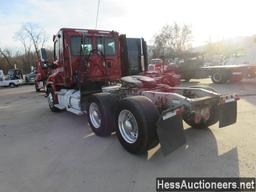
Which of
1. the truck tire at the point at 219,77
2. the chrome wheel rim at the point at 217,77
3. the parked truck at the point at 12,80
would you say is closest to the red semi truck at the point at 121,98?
the truck tire at the point at 219,77

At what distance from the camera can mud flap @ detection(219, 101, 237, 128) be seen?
183 inches

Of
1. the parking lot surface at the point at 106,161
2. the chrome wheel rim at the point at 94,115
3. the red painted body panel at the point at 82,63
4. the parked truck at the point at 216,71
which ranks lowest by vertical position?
the parking lot surface at the point at 106,161

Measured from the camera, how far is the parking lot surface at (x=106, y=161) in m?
3.51

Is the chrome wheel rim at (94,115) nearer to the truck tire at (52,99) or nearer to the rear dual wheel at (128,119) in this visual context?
the rear dual wheel at (128,119)

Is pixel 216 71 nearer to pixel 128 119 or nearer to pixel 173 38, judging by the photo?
pixel 128 119

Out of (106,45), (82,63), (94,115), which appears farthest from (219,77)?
(94,115)

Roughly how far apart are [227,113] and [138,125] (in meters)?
1.81

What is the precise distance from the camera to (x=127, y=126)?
4.59 meters

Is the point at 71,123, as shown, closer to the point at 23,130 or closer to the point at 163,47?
the point at 23,130

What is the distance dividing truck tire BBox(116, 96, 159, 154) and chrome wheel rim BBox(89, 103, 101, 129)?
1.05m

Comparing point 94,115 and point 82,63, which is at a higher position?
point 82,63

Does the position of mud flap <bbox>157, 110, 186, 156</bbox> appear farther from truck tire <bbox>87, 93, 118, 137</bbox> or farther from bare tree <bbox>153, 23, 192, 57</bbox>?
bare tree <bbox>153, 23, 192, 57</bbox>

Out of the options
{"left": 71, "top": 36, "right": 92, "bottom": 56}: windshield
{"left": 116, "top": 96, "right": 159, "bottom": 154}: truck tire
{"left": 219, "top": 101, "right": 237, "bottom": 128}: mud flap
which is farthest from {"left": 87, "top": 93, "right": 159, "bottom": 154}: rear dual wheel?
{"left": 71, "top": 36, "right": 92, "bottom": 56}: windshield

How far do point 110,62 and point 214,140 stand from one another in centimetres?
422
